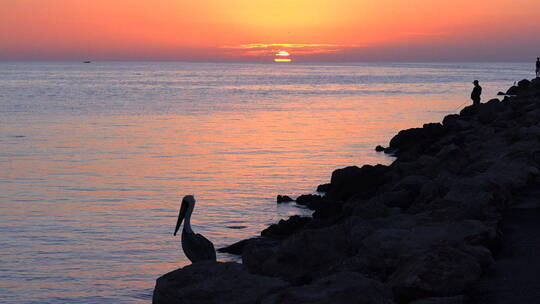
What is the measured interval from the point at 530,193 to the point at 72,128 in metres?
28.1

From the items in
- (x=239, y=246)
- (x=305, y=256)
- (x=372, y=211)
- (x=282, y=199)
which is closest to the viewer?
(x=305, y=256)

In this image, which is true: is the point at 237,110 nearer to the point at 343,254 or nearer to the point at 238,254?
the point at 238,254

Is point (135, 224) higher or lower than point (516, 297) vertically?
lower

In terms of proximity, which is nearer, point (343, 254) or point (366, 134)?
point (343, 254)

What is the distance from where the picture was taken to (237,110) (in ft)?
161

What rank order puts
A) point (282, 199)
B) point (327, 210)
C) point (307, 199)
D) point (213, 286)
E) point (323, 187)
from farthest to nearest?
point (323, 187), point (282, 199), point (307, 199), point (327, 210), point (213, 286)

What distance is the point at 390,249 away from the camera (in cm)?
802

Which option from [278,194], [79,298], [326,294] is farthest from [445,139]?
[326,294]

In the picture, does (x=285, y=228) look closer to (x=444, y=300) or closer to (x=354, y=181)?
(x=354, y=181)

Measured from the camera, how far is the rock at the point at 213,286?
688cm

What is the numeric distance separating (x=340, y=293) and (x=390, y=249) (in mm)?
1939

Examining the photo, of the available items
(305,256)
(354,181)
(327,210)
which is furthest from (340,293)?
(354,181)

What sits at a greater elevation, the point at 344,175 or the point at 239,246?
the point at 344,175

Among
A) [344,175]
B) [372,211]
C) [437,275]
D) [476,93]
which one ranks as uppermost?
[476,93]
